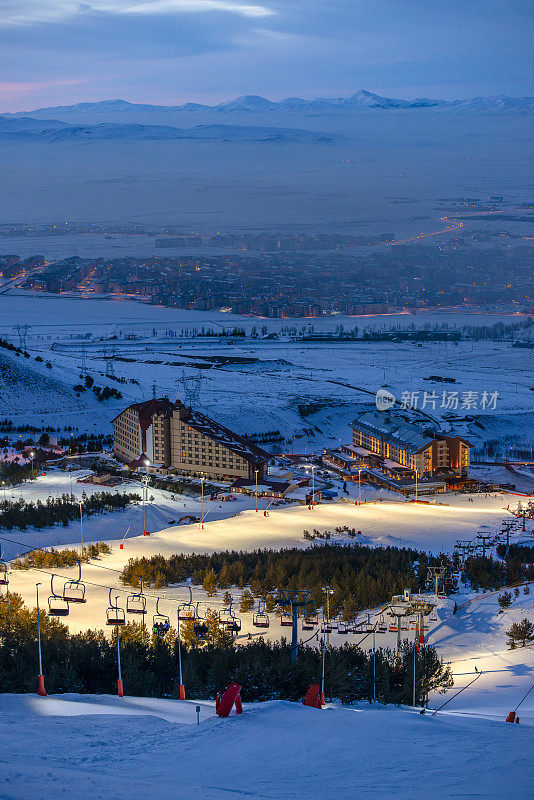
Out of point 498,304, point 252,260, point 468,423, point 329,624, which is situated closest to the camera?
point 329,624

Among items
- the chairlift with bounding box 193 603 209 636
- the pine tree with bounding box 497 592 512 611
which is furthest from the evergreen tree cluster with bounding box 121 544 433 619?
the chairlift with bounding box 193 603 209 636

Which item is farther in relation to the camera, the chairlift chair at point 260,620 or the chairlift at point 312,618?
the chairlift at point 312,618

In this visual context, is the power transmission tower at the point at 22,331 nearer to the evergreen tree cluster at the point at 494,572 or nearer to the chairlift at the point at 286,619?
the evergreen tree cluster at the point at 494,572

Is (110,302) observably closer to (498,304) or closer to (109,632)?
(498,304)

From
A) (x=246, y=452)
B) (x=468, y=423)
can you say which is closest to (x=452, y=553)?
(x=246, y=452)

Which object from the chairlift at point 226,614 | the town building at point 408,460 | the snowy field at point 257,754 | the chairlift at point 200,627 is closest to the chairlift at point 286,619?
the chairlift at point 226,614

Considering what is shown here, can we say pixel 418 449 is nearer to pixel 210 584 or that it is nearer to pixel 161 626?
pixel 210 584

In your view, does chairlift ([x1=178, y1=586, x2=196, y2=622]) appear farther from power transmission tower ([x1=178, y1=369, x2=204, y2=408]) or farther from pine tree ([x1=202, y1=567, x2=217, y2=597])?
power transmission tower ([x1=178, y1=369, x2=204, y2=408])
